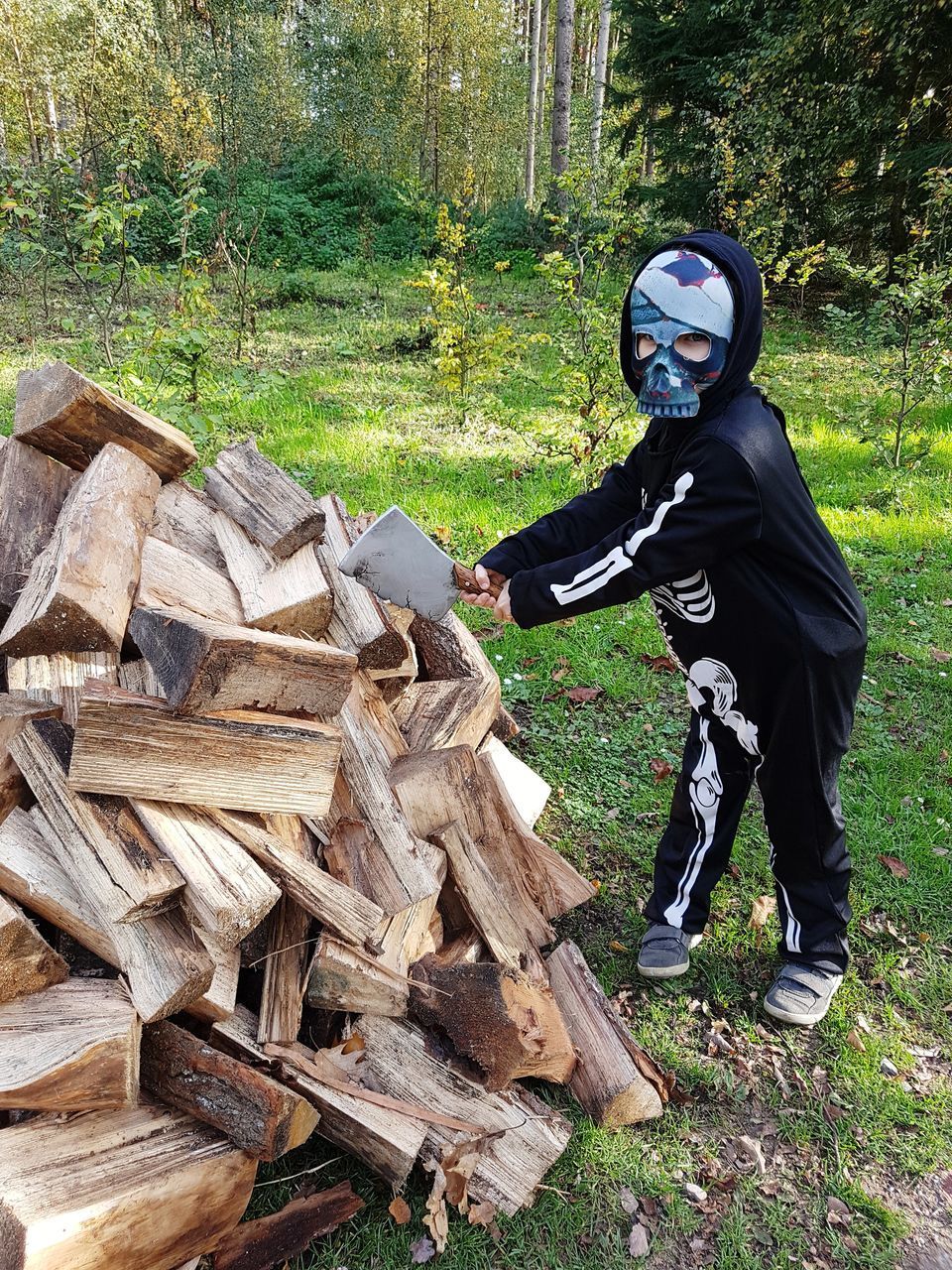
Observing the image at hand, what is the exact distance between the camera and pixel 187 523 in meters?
2.82

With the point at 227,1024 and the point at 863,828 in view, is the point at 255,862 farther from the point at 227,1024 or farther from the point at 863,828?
the point at 863,828

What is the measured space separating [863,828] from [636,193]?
459 inches

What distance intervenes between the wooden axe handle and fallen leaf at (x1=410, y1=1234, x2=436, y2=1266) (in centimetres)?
159

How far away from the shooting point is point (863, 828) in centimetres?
336

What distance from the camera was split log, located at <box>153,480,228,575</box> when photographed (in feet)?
8.87

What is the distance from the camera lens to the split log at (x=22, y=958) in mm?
1714

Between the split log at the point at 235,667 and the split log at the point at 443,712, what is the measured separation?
0.56 metres

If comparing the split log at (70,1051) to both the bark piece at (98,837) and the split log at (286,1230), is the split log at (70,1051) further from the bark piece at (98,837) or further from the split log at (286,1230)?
the split log at (286,1230)

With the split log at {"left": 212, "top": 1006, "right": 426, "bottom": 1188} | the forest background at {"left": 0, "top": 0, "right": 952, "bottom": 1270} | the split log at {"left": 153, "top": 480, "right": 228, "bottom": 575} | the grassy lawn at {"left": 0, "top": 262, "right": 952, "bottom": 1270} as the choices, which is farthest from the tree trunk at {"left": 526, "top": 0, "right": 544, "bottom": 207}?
the split log at {"left": 212, "top": 1006, "right": 426, "bottom": 1188}

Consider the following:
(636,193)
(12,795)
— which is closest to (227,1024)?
(12,795)

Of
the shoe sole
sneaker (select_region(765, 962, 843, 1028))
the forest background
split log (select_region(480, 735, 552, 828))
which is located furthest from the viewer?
split log (select_region(480, 735, 552, 828))

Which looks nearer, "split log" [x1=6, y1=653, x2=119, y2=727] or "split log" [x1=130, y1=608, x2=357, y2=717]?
"split log" [x1=130, y1=608, x2=357, y2=717]

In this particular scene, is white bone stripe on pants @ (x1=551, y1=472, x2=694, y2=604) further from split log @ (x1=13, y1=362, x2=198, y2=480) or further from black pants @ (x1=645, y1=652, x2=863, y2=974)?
split log @ (x1=13, y1=362, x2=198, y2=480)

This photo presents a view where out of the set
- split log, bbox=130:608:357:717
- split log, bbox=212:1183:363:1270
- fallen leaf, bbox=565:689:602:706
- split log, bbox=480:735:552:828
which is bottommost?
split log, bbox=212:1183:363:1270
